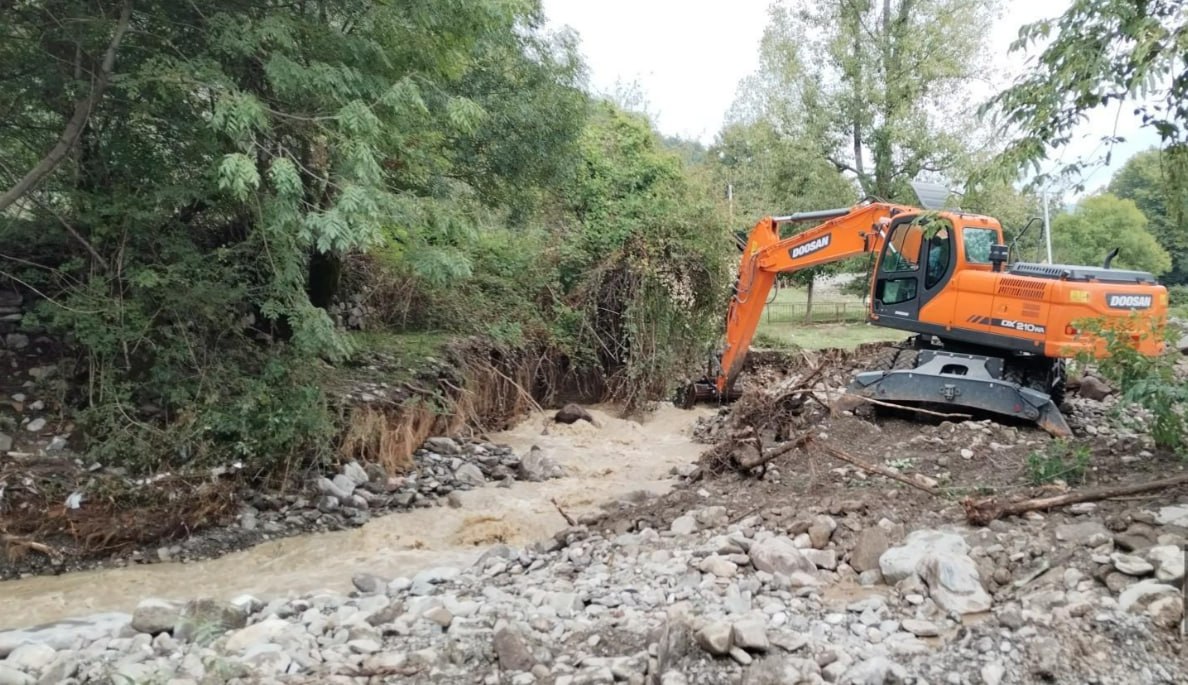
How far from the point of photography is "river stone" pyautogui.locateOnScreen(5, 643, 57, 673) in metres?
3.79

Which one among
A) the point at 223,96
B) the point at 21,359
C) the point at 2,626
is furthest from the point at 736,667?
the point at 21,359

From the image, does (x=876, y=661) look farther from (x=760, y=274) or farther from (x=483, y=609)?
(x=760, y=274)

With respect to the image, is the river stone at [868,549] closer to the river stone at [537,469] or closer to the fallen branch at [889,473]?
the fallen branch at [889,473]

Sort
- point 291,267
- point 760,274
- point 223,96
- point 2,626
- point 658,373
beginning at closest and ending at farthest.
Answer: point 2,626 → point 223,96 → point 291,267 → point 760,274 → point 658,373

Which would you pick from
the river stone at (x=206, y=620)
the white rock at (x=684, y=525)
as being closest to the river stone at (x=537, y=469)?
Result: the white rock at (x=684, y=525)

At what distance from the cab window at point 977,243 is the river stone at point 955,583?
15.3 ft

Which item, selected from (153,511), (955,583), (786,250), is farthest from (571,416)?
(955,583)

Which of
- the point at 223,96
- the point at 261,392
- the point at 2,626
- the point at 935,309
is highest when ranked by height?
the point at 223,96

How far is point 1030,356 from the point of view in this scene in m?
7.65

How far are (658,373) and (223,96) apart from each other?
7959 millimetres

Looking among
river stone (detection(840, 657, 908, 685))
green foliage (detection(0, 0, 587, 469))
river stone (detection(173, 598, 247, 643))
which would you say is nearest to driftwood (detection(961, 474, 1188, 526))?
river stone (detection(840, 657, 908, 685))

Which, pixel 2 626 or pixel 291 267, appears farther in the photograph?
pixel 291 267

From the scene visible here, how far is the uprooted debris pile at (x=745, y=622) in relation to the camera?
10.5 feet

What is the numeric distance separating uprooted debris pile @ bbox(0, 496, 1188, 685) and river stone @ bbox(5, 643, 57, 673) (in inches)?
0.5
